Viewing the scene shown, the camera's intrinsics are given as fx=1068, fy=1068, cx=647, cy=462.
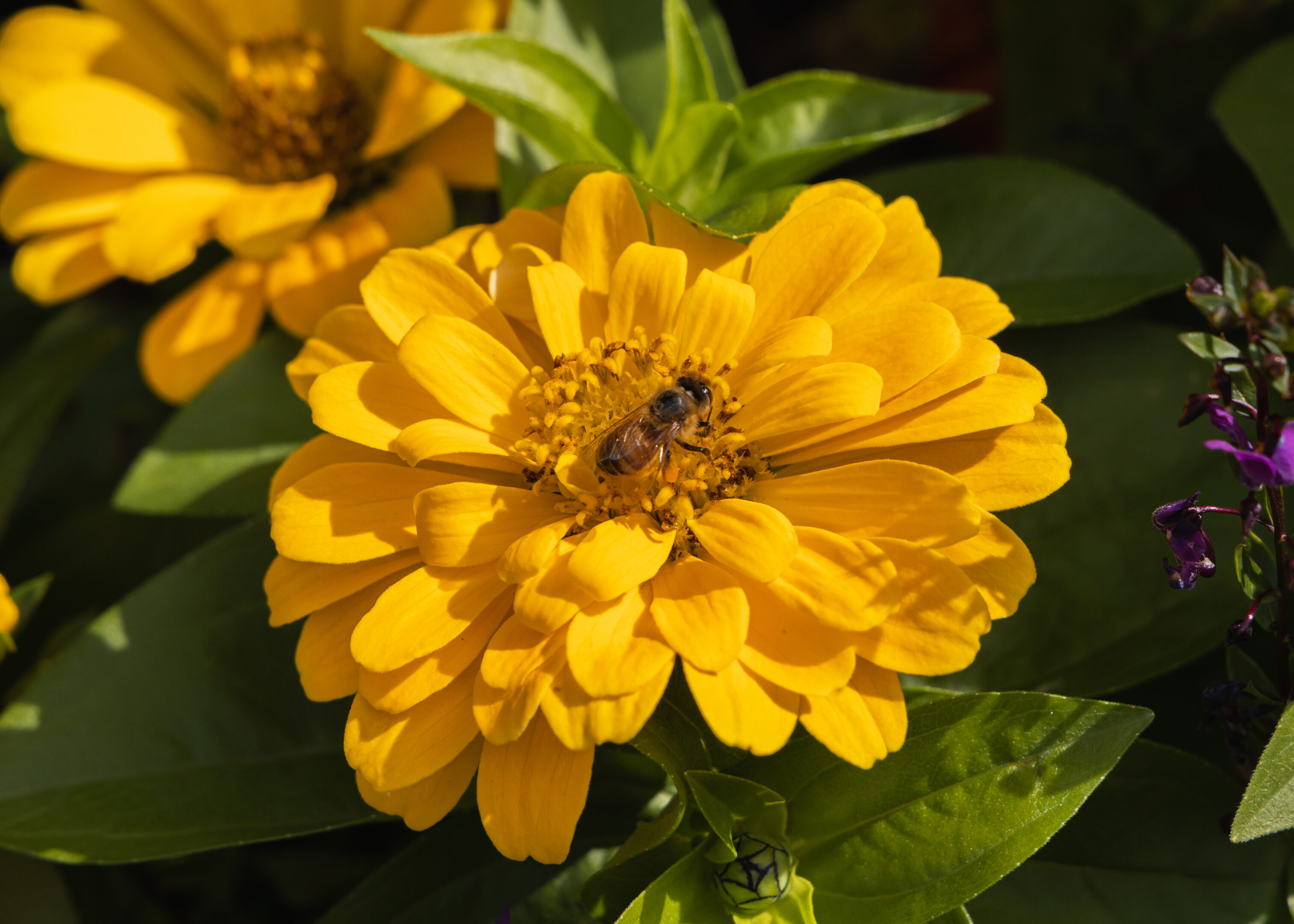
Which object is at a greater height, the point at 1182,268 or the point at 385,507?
the point at 1182,268

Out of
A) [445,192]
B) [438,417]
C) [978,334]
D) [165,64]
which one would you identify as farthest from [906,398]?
[165,64]

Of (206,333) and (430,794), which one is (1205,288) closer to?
(430,794)

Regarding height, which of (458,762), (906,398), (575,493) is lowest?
(458,762)

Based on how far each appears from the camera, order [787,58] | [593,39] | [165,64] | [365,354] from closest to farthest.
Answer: [365,354], [593,39], [165,64], [787,58]

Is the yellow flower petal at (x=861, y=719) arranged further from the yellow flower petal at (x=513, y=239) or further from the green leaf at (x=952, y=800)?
the yellow flower petal at (x=513, y=239)

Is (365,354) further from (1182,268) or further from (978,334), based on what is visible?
(1182,268)

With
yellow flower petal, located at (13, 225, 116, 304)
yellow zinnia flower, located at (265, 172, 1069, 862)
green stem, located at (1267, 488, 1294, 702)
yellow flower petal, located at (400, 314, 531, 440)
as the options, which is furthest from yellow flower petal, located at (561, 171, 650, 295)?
yellow flower petal, located at (13, 225, 116, 304)
